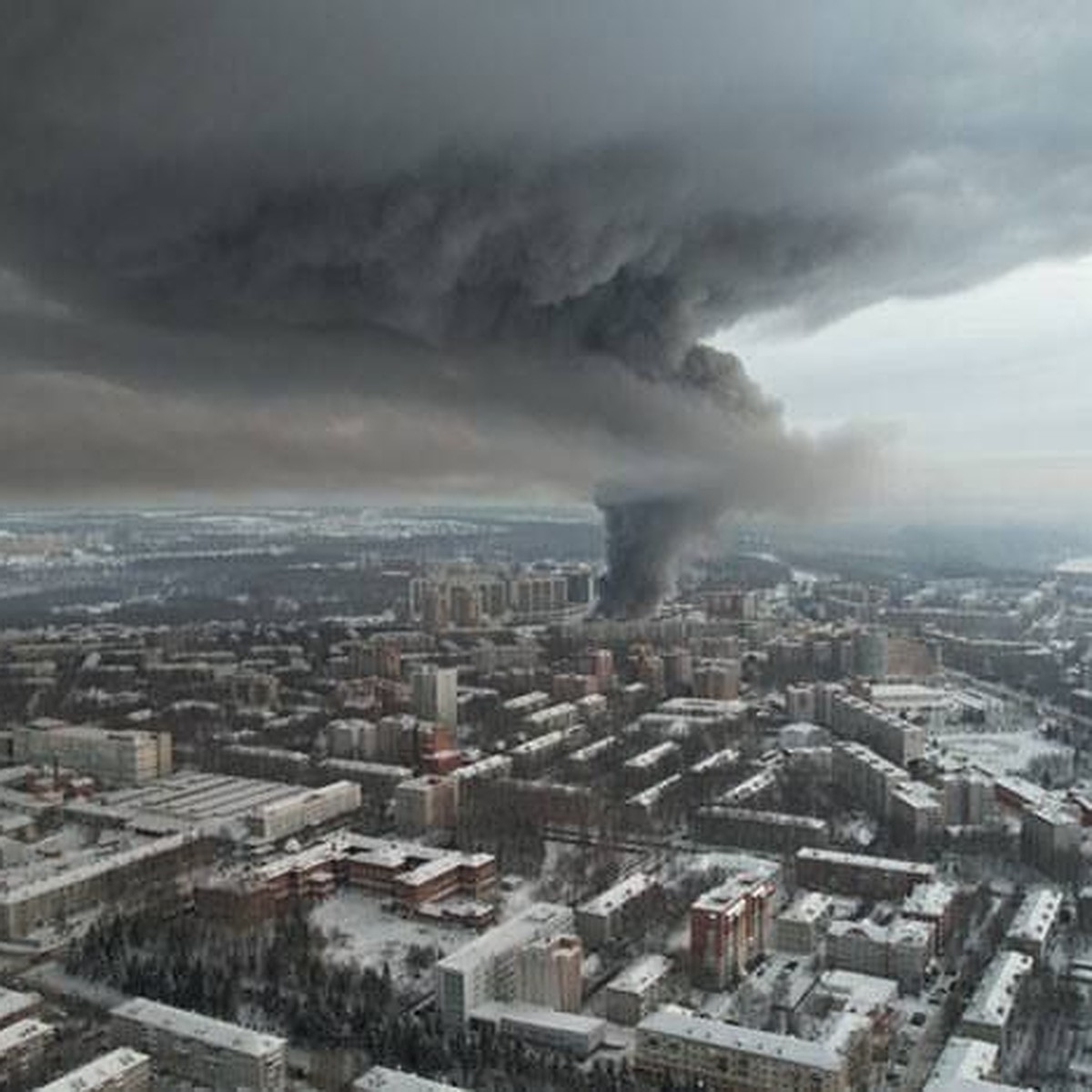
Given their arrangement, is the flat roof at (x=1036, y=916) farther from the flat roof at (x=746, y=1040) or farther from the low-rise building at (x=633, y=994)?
the low-rise building at (x=633, y=994)

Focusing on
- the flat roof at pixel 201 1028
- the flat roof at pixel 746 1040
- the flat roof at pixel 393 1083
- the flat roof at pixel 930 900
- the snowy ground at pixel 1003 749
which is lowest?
the snowy ground at pixel 1003 749

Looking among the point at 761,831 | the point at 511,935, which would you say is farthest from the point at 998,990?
the point at 761,831

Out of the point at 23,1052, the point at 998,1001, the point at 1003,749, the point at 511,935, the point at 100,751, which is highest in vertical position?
the point at 100,751

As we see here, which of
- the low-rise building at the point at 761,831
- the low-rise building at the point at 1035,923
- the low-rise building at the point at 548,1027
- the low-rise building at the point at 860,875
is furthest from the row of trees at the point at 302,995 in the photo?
the low-rise building at the point at 761,831

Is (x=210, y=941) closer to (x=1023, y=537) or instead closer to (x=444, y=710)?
(x=444, y=710)

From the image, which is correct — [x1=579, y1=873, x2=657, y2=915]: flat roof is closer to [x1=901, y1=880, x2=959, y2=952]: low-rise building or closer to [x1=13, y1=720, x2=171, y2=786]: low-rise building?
[x1=901, y1=880, x2=959, y2=952]: low-rise building

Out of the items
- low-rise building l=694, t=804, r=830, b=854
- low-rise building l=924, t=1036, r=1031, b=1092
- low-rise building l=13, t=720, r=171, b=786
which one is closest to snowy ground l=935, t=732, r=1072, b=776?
low-rise building l=694, t=804, r=830, b=854

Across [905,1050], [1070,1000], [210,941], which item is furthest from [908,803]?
[210,941]

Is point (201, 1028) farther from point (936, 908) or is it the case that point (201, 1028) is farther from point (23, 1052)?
point (936, 908)
